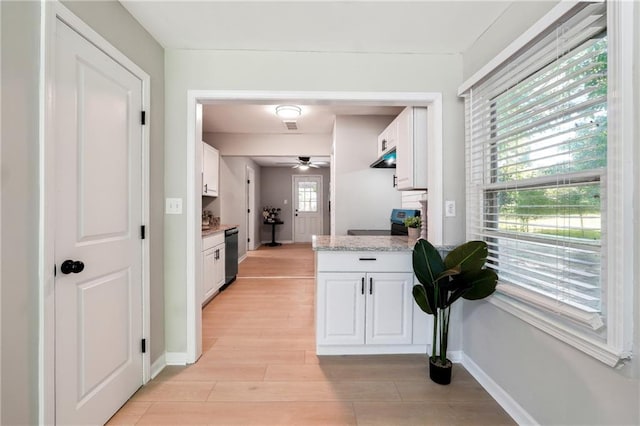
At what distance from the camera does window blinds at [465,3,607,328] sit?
118 cm

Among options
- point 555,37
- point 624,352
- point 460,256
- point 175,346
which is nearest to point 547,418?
point 624,352

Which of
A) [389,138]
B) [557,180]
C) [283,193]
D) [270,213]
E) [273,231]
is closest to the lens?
[557,180]

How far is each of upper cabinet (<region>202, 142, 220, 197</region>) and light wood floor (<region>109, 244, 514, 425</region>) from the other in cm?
221

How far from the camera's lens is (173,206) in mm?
2164

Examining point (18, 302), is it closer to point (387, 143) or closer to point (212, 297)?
point (212, 297)

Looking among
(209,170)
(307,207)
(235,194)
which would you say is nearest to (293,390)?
(209,170)

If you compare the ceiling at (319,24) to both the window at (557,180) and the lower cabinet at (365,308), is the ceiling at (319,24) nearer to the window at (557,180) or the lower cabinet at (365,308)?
the window at (557,180)

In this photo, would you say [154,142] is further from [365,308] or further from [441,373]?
[441,373]

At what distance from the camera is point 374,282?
2242 millimetres

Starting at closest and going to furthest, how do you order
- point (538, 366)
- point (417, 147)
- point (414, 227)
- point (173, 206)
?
point (538, 366) → point (173, 206) → point (417, 147) → point (414, 227)

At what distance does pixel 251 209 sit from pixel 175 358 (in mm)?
5523

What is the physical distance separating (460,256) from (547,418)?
A: 2.89 ft

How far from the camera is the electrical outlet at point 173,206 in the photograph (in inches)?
85.0

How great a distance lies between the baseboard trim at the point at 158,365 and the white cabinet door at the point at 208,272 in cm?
112
